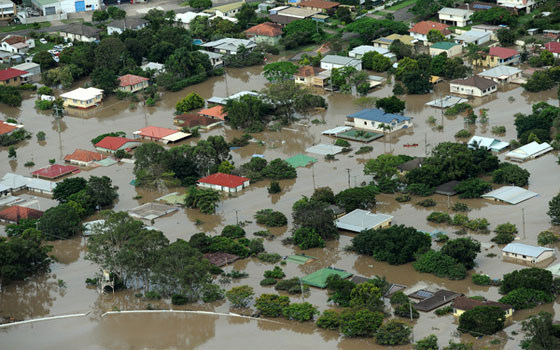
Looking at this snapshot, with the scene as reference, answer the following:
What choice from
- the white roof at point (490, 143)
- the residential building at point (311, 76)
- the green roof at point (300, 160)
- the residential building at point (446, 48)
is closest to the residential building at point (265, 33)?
the residential building at point (311, 76)

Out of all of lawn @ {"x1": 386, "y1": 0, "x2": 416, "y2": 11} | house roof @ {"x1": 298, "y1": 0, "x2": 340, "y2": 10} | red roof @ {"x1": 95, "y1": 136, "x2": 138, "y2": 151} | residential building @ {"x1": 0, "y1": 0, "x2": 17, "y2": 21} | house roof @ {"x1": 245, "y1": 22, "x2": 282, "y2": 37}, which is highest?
residential building @ {"x1": 0, "y1": 0, "x2": 17, "y2": 21}

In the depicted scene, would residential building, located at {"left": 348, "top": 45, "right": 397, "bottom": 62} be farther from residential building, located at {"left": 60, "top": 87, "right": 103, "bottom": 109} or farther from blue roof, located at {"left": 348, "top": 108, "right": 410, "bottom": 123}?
residential building, located at {"left": 60, "top": 87, "right": 103, "bottom": 109}

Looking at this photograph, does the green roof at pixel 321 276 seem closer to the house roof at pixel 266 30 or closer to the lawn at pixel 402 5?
the house roof at pixel 266 30

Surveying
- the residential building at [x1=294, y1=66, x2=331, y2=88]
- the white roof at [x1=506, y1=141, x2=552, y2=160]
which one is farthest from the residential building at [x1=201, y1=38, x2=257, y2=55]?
the white roof at [x1=506, y1=141, x2=552, y2=160]

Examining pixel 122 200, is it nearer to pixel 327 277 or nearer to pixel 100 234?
pixel 100 234

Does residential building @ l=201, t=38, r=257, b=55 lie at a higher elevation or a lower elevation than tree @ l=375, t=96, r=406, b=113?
higher

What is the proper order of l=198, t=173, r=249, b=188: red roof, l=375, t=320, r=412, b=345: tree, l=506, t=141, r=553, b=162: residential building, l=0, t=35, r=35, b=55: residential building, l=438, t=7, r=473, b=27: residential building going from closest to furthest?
l=375, t=320, r=412, b=345: tree < l=198, t=173, r=249, b=188: red roof < l=506, t=141, r=553, b=162: residential building < l=0, t=35, r=35, b=55: residential building < l=438, t=7, r=473, b=27: residential building
